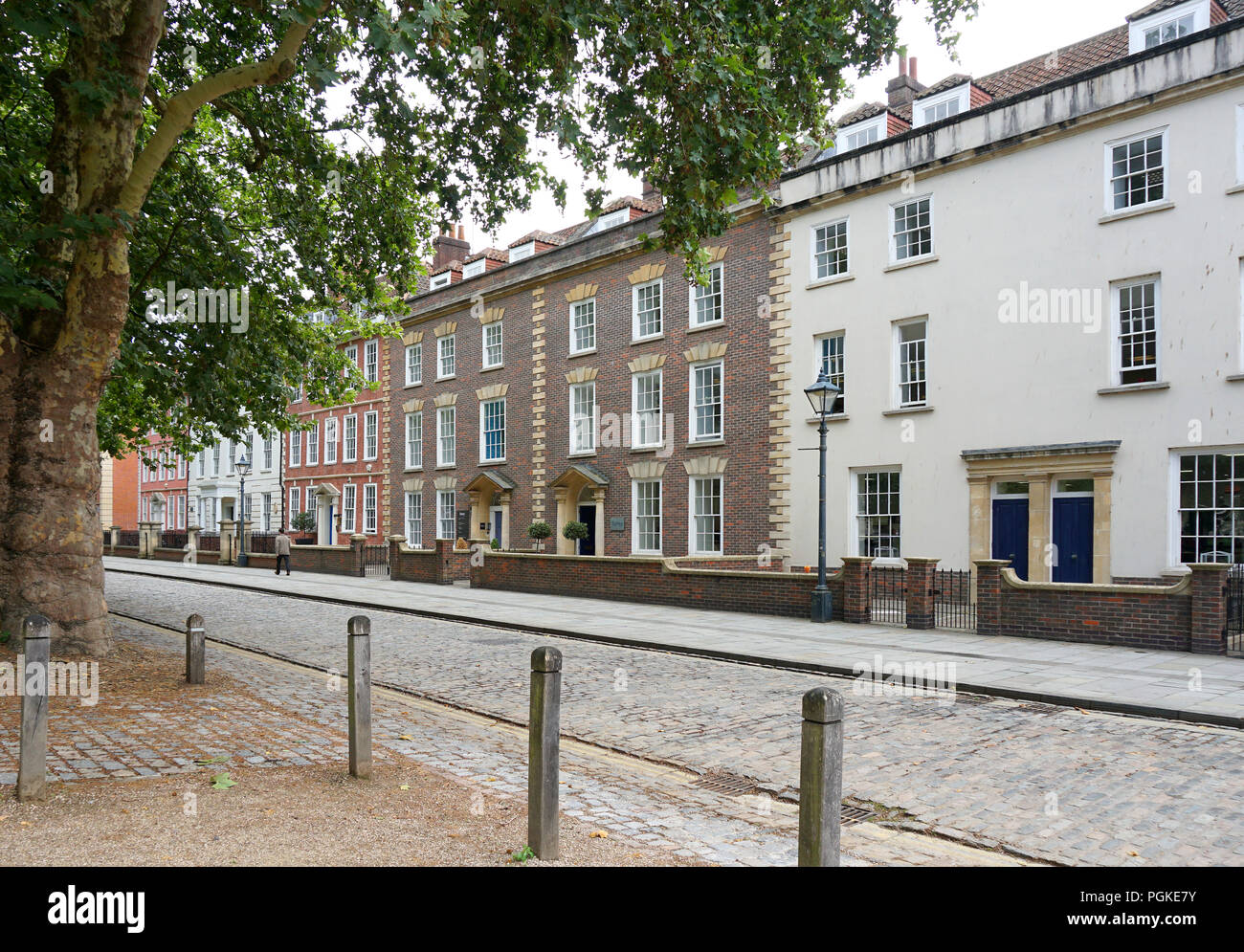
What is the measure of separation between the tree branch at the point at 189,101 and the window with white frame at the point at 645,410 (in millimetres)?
17795

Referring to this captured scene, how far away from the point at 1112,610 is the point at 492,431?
75.5 feet

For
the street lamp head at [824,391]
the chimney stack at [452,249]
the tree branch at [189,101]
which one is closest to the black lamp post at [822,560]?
the street lamp head at [824,391]

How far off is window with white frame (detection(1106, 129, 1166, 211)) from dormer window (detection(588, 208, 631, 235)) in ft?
46.0

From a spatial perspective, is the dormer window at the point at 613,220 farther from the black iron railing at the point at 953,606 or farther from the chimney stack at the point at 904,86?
the black iron railing at the point at 953,606

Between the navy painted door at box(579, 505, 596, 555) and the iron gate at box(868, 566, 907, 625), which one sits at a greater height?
the navy painted door at box(579, 505, 596, 555)

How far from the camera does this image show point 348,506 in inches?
1613

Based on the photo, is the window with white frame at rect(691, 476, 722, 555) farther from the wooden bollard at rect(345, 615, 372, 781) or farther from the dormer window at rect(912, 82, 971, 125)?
the wooden bollard at rect(345, 615, 372, 781)

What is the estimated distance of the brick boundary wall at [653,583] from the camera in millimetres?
17625

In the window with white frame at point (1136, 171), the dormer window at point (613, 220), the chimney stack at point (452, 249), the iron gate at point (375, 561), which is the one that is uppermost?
the chimney stack at point (452, 249)

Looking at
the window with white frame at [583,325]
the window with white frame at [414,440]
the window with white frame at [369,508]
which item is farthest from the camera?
the window with white frame at [369,508]

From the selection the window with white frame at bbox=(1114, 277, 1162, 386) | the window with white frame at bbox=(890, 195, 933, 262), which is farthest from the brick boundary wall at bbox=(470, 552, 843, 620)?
the window with white frame at bbox=(890, 195, 933, 262)

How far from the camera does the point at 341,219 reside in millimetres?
15422

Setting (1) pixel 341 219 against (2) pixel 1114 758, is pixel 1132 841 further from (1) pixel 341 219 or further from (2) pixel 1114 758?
(1) pixel 341 219

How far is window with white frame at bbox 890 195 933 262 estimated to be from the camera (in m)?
20.7
